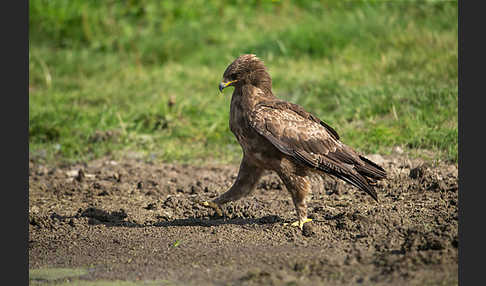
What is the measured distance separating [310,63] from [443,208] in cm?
503

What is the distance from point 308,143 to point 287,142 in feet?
0.63

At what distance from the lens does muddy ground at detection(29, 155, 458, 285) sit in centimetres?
433

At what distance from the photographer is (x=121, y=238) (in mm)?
5352

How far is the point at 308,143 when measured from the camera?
540 cm

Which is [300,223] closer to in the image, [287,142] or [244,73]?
[287,142]

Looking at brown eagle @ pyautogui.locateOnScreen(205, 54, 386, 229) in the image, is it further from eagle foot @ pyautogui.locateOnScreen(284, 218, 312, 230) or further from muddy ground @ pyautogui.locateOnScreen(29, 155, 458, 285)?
muddy ground @ pyautogui.locateOnScreen(29, 155, 458, 285)

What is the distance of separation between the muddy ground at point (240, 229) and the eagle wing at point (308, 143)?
336 millimetres

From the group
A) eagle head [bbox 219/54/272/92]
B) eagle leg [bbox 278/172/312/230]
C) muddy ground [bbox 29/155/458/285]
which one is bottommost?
muddy ground [bbox 29/155/458/285]

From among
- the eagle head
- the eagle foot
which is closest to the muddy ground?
the eagle foot

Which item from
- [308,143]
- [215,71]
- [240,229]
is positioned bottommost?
[240,229]

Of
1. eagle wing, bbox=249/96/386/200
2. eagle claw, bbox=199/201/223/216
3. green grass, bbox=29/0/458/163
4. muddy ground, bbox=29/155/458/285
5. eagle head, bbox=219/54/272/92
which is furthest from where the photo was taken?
green grass, bbox=29/0/458/163

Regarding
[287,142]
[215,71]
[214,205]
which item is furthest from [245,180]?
[215,71]

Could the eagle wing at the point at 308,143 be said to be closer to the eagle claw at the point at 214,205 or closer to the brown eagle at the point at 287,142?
the brown eagle at the point at 287,142

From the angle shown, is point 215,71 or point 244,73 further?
point 215,71
